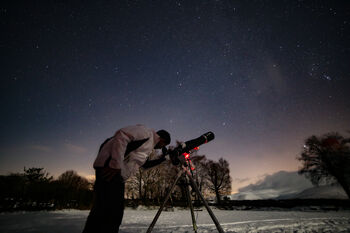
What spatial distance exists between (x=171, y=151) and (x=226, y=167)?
106ft

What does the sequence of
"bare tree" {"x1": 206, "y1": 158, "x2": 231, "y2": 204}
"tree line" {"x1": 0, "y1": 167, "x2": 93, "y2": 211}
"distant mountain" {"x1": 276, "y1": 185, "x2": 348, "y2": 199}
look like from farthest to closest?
"bare tree" {"x1": 206, "y1": 158, "x2": 231, "y2": 204}
"distant mountain" {"x1": 276, "y1": 185, "x2": 348, "y2": 199}
"tree line" {"x1": 0, "y1": 167, "x2": 93, "y2": 211}

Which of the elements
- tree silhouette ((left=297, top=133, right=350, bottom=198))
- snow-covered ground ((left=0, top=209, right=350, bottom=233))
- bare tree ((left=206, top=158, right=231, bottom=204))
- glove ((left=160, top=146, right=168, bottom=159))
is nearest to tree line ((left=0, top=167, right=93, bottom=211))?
snow-covered ground ((left=0, top=209, right=350, bottom=233))

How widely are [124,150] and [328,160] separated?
27.4 metres

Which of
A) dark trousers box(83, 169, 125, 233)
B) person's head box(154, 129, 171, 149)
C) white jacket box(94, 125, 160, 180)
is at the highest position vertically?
person's head box(154, 129, 171, 149)

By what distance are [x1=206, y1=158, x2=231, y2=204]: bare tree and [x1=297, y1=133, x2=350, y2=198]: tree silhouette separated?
41.4 ft

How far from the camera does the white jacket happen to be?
1.89 metres

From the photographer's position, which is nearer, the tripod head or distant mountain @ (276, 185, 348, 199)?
the tripod head

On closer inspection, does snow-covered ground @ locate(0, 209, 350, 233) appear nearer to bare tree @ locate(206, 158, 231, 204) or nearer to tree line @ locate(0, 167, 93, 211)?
tree line @ locate(0, 167, 93, 211)

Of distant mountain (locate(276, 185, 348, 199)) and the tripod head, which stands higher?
the tripod head

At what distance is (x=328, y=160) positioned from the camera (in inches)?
776

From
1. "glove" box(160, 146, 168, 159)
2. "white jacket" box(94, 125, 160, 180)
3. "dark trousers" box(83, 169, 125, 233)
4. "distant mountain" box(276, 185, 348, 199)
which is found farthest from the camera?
"distant mountain" box(276, 185, 348, 199)

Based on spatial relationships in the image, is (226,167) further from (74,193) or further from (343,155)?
(74,193)

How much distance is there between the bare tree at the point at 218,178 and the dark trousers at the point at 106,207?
3042 cm

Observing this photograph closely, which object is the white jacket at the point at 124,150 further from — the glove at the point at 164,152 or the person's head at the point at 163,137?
the glove at the point at 164,152
